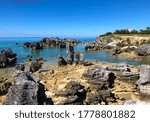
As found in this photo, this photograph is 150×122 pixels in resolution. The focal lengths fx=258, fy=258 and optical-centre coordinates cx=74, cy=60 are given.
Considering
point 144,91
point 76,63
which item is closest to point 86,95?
point 144,91

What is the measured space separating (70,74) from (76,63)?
32.7ft

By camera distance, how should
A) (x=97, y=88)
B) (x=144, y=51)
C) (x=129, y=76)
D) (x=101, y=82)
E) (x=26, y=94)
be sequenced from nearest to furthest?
(x=26, y=94) < (x=97, y=88) < (x=101, y=82) < (x=129, y=76) < (x=144, y=51)

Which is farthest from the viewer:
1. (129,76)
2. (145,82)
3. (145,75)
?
(129,76)

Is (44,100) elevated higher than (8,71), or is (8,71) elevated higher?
(44,100)

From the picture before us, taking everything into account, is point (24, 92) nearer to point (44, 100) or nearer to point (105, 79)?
point (44, 100)

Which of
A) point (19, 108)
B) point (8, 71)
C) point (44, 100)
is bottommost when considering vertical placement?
Answer: point (8, 71)

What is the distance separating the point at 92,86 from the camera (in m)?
29.7

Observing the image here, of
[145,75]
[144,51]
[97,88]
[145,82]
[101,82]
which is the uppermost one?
[145,75]

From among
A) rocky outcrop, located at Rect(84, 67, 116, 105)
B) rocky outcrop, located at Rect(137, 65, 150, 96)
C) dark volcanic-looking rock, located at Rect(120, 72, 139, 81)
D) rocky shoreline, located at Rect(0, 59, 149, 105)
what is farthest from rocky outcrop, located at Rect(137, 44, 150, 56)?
rocky outcrop, located at Rect(137, 65, 150, 96)

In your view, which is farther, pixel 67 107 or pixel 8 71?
pixel 8 71

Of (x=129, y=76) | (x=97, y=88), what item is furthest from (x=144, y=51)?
(x=97, y=88)

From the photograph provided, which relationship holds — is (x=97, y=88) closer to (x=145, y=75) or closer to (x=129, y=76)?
(x=145, y=75)

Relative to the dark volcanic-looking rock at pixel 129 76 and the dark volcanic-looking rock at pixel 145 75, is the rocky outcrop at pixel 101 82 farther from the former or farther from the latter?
the dark volcanic-looking rock at pixel 145 75

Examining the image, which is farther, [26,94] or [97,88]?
[97,88]
